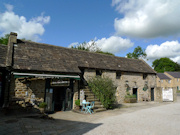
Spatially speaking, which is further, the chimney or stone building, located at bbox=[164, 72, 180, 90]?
stone building, located at bbox=[164, 72, 180, 90]

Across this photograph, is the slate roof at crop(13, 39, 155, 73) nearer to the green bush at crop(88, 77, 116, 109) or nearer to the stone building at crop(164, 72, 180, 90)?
the green bush at crop(88, 77, 116, 109)

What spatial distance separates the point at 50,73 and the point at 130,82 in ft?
38.6

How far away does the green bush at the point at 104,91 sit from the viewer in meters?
12.9

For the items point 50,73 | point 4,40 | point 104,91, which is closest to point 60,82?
point 50,73

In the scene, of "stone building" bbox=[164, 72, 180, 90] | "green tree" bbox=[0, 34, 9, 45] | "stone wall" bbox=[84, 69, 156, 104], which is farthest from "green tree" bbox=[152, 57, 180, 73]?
"green tree" bbox=[0, 34, 9, 45]

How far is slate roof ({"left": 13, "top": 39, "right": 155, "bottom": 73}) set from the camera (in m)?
11.0

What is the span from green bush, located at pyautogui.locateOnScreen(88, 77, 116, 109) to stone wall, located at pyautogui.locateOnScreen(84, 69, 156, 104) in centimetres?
139

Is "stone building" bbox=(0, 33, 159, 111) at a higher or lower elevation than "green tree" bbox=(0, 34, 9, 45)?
lower

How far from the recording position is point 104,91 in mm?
13094

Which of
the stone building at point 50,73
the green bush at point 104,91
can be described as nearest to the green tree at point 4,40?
the stone building at point 50,73

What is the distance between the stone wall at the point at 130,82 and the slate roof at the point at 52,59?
753mm

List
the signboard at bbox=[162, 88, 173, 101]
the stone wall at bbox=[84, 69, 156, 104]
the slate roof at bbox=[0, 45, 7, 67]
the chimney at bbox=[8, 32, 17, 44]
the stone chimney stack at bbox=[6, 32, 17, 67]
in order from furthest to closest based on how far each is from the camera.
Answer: the signboard at bbox=[162, 88, 173, 101] < the stone wall at bbox=[84, 69, 156, 104] < the chimney at bbox=[8, 32, 17, 44] < the slate roof at bbox=[0, 45, 7, 67] < the stone chimney stack at bbox=[6, 32, 17, 67]

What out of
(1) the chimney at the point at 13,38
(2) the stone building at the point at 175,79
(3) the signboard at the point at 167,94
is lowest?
(3) the signboard at the point at 167,94

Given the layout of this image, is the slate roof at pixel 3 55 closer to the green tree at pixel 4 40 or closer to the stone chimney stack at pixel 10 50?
the stone chimney stack at pixel 10 50
